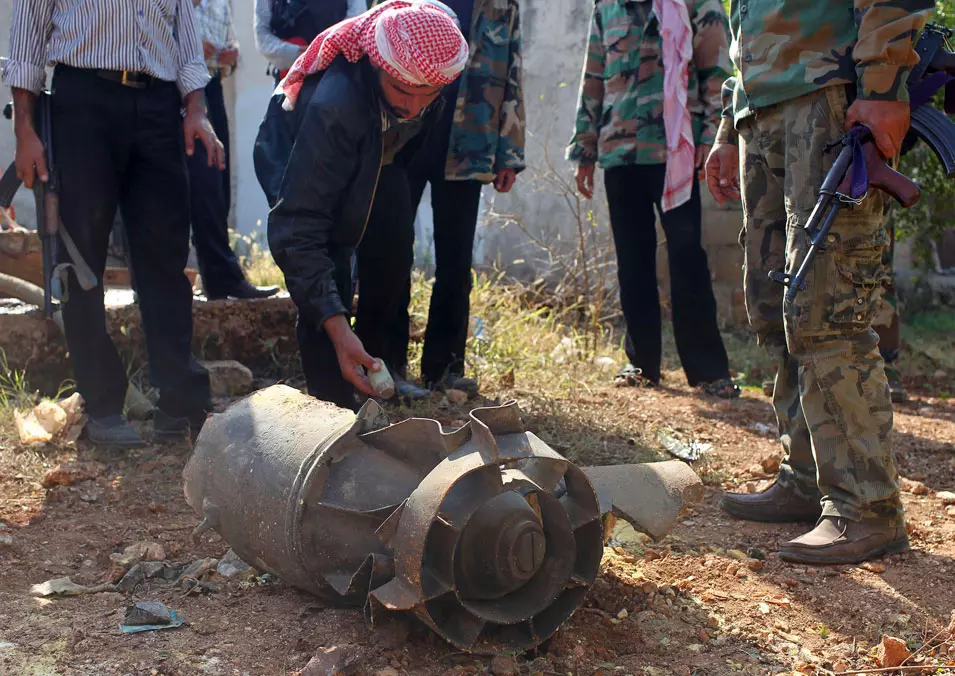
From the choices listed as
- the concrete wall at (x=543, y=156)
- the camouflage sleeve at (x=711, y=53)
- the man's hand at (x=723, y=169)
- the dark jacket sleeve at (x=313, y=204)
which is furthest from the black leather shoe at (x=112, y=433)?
the concrete wall at (x=543, y=156)

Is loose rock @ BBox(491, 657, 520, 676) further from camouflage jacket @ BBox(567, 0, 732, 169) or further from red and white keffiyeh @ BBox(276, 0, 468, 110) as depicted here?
camouflage jacket @ BBox(567, 0, 732, 169)

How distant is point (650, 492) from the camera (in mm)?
2309

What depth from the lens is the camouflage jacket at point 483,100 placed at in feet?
12.9

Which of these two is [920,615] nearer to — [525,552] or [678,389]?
[525,552]

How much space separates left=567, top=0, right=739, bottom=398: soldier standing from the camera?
4.27 m

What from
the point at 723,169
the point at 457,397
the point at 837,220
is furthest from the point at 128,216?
the point at 837,220

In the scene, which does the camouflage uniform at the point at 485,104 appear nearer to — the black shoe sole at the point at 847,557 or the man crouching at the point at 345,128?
the man crouching at the point at 345,128

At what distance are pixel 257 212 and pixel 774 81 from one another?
24.7 ft

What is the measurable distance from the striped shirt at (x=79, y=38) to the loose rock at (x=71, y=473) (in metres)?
1.28

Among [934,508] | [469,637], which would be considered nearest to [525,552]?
[469,637]

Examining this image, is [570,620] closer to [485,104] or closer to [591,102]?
[485,104]

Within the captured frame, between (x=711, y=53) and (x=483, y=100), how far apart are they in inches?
44.5

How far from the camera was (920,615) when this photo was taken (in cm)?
217

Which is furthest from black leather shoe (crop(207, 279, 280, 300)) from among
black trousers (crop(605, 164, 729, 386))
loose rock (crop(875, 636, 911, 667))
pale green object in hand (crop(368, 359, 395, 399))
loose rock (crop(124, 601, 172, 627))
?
loose rock (crop(875, 636, 911, 667))
